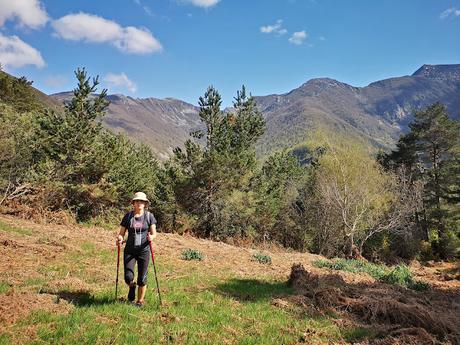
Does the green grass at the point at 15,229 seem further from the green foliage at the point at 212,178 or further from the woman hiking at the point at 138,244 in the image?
the green foliage at the point at 212,178

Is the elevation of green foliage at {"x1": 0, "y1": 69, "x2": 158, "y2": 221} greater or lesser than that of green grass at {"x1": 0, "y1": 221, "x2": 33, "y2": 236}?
greater

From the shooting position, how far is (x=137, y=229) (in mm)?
8156

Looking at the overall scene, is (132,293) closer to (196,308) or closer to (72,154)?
(196,308)

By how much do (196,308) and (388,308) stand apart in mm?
4177

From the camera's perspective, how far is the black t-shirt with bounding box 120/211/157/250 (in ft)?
26.6

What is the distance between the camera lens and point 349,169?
37219 mm

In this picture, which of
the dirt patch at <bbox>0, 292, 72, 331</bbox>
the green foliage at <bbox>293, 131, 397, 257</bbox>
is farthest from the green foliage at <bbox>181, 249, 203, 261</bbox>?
the green foliage at <bbox>293, 131, 397, 257</bbox>

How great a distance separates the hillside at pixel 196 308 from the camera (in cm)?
647

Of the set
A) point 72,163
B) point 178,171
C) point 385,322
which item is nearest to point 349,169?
point 178,171

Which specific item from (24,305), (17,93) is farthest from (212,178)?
(17,93)

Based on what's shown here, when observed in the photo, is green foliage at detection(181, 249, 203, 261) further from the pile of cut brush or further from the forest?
the forest

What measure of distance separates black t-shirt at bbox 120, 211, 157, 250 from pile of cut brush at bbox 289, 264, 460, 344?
4.06m

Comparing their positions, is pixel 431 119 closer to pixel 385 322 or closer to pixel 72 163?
pixel 72 163

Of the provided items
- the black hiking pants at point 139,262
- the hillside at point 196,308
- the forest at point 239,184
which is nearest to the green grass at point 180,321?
the hillside at point 196,308
